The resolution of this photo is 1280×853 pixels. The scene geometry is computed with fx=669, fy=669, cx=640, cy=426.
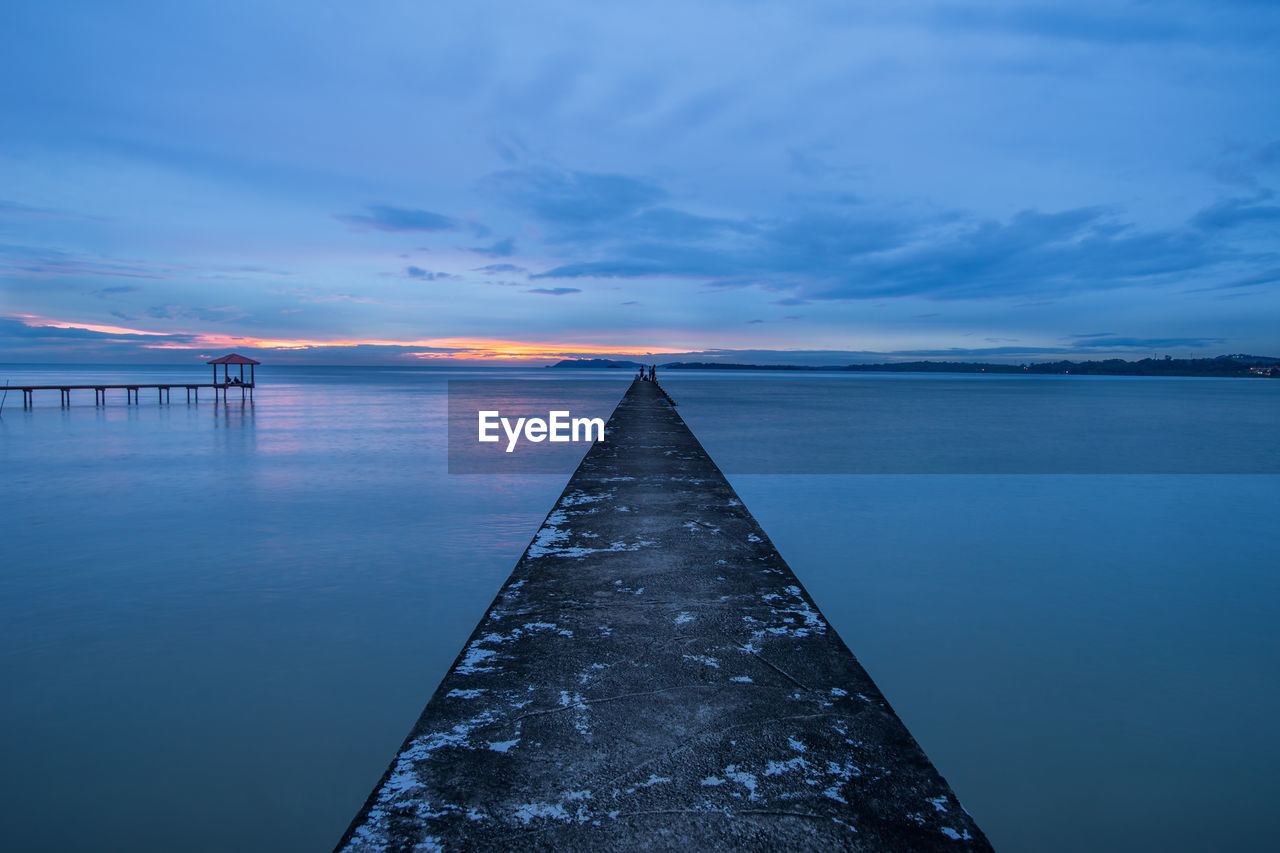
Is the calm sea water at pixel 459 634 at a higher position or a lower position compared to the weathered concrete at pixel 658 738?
lower

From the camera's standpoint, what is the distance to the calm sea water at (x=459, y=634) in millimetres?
2877

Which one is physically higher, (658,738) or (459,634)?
(658,738)

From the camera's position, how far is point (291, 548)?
6.50 m

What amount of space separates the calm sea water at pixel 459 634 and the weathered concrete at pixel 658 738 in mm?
1158

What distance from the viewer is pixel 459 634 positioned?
181 inches

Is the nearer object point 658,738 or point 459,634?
point 658,738

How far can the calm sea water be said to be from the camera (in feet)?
9.44

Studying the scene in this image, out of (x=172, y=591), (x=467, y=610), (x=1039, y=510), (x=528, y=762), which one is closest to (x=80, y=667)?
(x=172, y=591)

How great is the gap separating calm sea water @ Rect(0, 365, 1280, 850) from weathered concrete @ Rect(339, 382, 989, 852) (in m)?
1.16

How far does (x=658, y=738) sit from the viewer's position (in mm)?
1929

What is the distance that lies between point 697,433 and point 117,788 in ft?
53.7

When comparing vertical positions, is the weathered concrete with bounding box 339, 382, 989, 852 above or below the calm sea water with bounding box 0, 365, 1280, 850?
above

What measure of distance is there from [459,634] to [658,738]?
3.00 meters

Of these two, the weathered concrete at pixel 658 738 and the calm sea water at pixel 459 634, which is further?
the calm sea water at pixel 459 634
